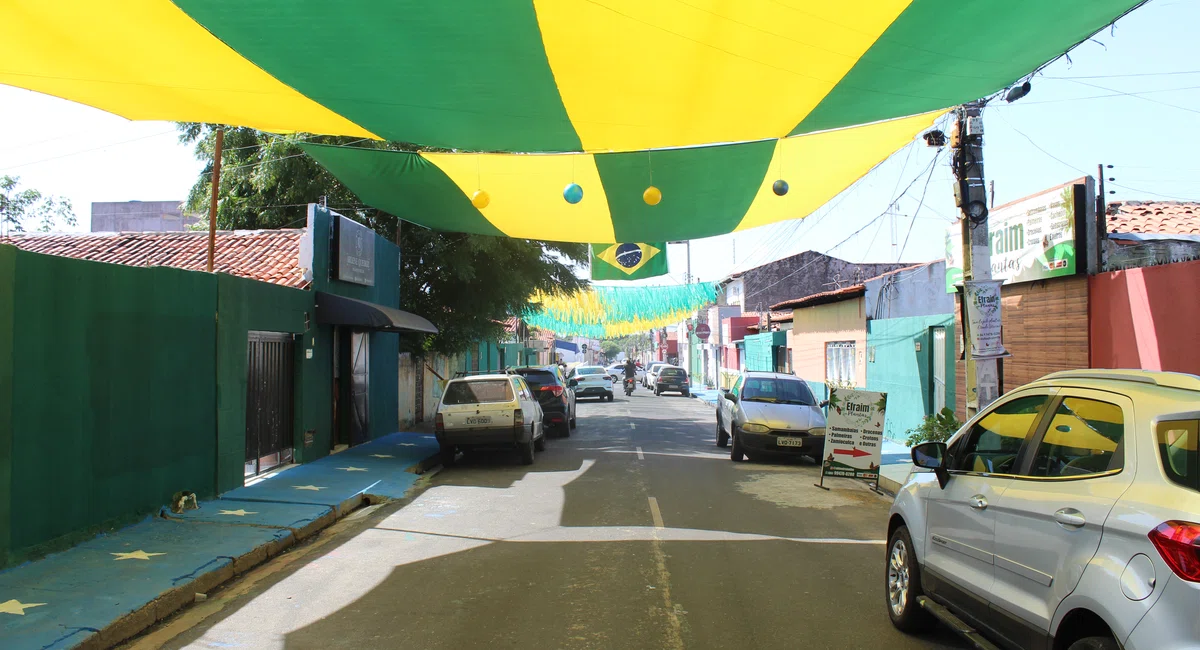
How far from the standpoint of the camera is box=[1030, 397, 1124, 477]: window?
11.9 feet

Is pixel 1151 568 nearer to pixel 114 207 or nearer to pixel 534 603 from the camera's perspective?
pixel 534 603

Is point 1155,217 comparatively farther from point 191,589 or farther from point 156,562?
point 156,562

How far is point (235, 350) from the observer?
1143cm

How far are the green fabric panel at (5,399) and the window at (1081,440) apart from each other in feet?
25.3

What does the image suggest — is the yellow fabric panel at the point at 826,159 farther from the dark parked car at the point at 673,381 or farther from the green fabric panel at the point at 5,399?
the dark parked car at the point at 673,381

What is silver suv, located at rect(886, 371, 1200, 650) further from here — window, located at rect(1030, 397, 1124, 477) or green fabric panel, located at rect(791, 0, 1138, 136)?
green fabric panel, located at rect(791, 0, 1138, 136)

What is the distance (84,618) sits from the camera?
5.65m

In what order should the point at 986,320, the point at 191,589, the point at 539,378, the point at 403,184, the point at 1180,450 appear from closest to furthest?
the point at 1180,450 → the point at 191,589 → the point at 986,320 → the point at 403,184 → the point at 539,378

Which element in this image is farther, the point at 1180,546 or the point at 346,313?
the point at 346,313

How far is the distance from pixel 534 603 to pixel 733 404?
10.5 metres

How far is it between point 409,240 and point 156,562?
1516 centimetres

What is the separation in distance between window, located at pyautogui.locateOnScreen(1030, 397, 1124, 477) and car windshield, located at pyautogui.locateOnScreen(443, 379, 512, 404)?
36.9 ft

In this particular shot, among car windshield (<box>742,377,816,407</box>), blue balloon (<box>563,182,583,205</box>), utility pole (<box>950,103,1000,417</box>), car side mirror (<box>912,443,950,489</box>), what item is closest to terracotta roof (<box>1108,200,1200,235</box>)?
utility pole (<box>950,103,1000,417</box>)

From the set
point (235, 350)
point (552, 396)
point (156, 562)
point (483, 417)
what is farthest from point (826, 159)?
point (552, 396)
